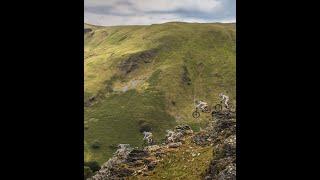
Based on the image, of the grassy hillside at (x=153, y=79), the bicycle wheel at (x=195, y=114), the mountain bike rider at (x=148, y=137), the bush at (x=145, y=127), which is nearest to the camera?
the mountain bike rider at (x=148, y=137)

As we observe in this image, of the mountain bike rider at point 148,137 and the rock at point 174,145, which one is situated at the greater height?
the mountain bike rider at point 148,137

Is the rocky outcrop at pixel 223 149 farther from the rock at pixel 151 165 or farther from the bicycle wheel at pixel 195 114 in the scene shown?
the bicycle wheel at pixel 195 114

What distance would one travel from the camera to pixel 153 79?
12756 centimetres

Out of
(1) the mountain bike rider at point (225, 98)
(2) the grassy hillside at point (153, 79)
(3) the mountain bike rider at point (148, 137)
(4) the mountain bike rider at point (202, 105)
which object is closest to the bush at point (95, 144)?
(2) the grassy hillside at point (153, 79)

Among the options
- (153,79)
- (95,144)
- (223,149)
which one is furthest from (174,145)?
(153,79)

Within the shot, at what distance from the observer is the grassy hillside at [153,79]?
344ft

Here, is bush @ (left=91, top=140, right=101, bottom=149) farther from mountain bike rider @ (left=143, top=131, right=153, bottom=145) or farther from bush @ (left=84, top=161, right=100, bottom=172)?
mountain bike rider @ (left=143, top=131, right=153, bottom=145)

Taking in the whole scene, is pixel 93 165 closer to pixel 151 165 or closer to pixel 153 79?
pixel 151 165

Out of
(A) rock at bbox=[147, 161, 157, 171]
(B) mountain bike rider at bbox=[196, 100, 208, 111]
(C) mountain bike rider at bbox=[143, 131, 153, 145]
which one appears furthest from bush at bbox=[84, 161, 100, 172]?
(B) mountain bike rider at bbox=[196, 100, 208, 111]
